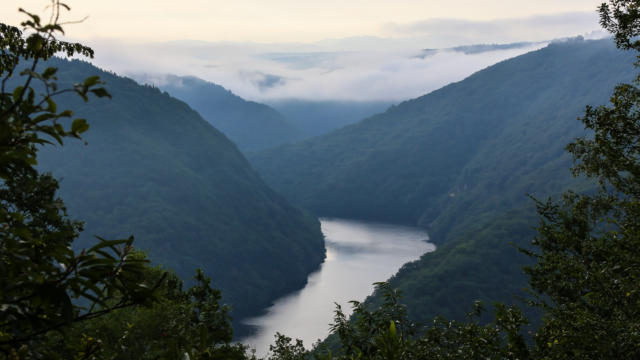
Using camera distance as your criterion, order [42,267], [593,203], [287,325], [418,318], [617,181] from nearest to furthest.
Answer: [42,267], [617,181], [593,203], [418,318], [287,325]

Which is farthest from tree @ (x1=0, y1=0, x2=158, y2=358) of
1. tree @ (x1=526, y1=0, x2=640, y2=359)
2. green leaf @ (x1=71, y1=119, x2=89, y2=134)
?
tree @ (x1=526, y1=0, x2=640, y2=359)

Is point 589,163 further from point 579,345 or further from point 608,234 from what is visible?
point 579,345

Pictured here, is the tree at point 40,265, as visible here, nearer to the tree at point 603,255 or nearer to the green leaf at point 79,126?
the green leaf at point 79,126

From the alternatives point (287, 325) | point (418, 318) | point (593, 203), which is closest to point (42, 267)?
point (593, 203)

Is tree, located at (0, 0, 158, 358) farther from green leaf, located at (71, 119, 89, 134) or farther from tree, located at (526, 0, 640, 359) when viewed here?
tree, located at (526, 0, 640, 359)

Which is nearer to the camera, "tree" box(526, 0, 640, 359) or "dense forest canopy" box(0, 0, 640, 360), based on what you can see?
"dense forest canopy" box(0, 0, 640, 360)

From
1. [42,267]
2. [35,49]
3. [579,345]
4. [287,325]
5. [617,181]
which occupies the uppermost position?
[35,49]

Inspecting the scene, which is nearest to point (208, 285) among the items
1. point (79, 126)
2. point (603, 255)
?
point (603, 255)

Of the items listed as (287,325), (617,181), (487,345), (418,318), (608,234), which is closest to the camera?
(487,345)

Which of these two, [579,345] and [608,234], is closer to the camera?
[579,345]

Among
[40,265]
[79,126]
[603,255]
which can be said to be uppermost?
[79,126]

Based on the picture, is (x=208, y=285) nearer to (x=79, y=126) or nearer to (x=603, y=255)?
(x=603, y=255)
